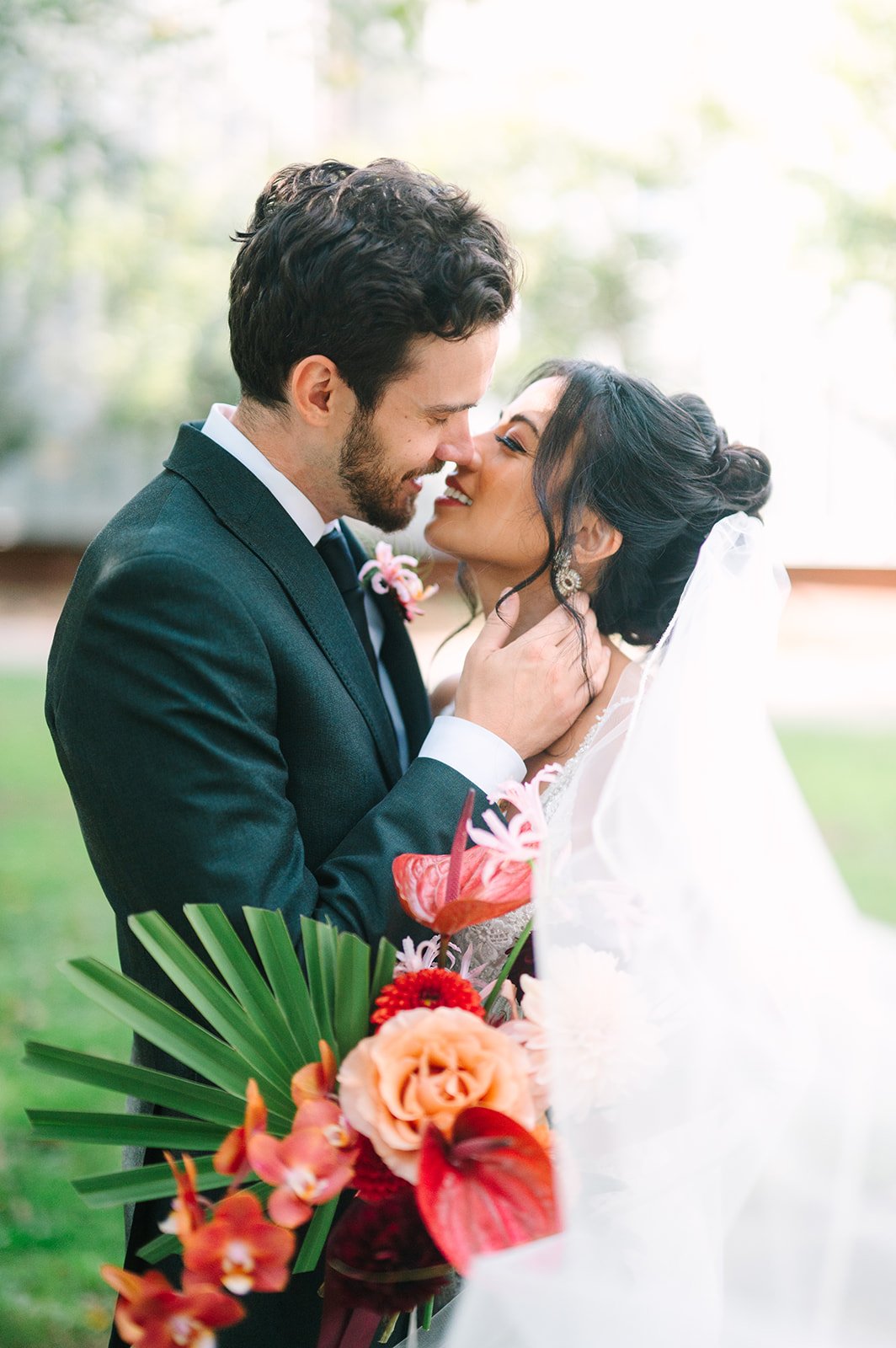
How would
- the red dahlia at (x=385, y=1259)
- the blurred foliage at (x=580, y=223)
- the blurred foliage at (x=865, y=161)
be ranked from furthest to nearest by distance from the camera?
the blurred foliage at (x=580, y=223), the blurred foliage at (x=865, y=161), the red dahlia at (x=385, y=1259)

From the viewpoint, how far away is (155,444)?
52.9 ft

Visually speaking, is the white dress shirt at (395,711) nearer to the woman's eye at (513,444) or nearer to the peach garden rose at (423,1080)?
the woman's eye at (513,444)

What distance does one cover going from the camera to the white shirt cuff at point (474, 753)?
6.76ft

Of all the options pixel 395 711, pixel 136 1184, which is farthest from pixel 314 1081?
pixel 395 711

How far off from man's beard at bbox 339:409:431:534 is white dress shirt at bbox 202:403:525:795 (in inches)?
3.5

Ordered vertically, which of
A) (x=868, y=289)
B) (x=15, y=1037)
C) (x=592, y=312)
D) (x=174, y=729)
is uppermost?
(x=592, y=312)

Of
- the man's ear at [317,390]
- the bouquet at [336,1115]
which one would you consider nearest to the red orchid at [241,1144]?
the bouquet at [336,1115]

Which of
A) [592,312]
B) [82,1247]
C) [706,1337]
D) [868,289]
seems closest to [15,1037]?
[82,1247]

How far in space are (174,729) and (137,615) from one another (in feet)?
0.64

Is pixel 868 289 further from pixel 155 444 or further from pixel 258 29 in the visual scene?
pixel 155 444

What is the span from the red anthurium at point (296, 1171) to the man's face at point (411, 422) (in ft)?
4.67

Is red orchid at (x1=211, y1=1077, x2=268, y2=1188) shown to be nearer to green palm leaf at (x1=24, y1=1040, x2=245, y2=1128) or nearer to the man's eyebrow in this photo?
green palm leaf at (x1=24, y1=1040, x2=245, y2=1128)

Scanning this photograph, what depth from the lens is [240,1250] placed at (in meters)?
1.24

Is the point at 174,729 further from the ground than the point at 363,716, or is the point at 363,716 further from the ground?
the point at 363,716
